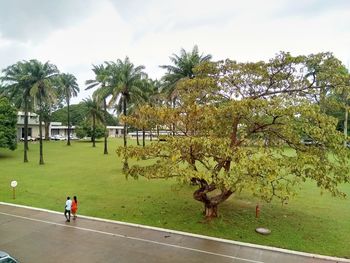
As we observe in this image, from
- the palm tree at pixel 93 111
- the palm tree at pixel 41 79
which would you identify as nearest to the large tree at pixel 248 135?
the palm tree at pixel 41 79

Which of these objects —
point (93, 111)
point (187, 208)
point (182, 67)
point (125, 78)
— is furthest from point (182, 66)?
point (93, 111)

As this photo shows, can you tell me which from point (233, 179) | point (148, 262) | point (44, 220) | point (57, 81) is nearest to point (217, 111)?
point (233, 179)

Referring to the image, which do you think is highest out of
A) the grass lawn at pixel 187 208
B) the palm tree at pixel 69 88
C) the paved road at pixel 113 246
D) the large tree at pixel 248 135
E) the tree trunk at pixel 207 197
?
the palm tree at pixel 69 88

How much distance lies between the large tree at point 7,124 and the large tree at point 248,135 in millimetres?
28937

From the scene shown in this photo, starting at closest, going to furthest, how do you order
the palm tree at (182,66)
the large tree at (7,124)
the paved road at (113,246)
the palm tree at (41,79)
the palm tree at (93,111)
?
the paved road at (113,246) → the palm tree at (182,66) → the palm tree at (41,79) → the large tree at (7,124) → the palm tree at (93,111)

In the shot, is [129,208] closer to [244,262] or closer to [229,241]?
[229,241]

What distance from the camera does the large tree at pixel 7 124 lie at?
39.3 meters

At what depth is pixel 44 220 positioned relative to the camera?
1655 cm

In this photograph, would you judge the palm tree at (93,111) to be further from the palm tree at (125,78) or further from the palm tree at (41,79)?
the palm tree at (125,78)

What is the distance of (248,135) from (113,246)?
790cm

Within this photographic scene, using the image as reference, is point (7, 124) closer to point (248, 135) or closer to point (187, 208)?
point (187, 208)

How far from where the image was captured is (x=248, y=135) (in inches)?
629

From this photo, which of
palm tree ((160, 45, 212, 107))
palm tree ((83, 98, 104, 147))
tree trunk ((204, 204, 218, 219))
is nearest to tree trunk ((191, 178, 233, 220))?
tree trunk ((204, 204, 218, 219))

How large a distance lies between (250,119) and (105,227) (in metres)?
8.47
